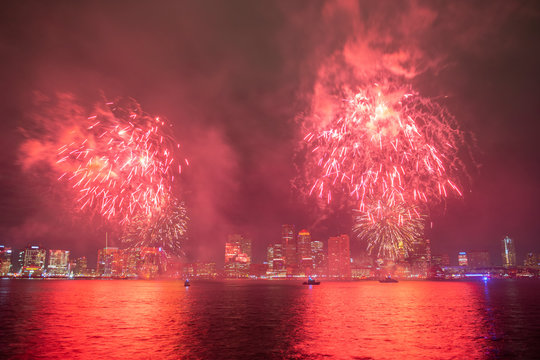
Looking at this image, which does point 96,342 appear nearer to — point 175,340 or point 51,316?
point 175,340

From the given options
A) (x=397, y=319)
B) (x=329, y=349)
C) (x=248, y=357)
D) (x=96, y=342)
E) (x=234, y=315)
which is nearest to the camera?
(x=248, y=357)

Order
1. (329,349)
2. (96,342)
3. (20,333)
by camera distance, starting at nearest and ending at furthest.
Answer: (329,349) < (96,342) < (20,333)

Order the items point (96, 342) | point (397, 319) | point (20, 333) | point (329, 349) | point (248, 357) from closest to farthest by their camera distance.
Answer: point (248, 357) → point (329, 349) → point (96, 342) → point (20, 333) → point (397, 319)

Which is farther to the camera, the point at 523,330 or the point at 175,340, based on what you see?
the point at 523,330

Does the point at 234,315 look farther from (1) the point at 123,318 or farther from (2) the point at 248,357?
(2) the point at 248,357

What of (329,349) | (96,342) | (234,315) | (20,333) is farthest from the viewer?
(234,315)

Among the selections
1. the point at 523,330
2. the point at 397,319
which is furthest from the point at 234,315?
the point at 523,330

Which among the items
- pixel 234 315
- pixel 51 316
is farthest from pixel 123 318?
pixel 234 315

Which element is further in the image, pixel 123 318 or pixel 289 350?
pixel 123 318
